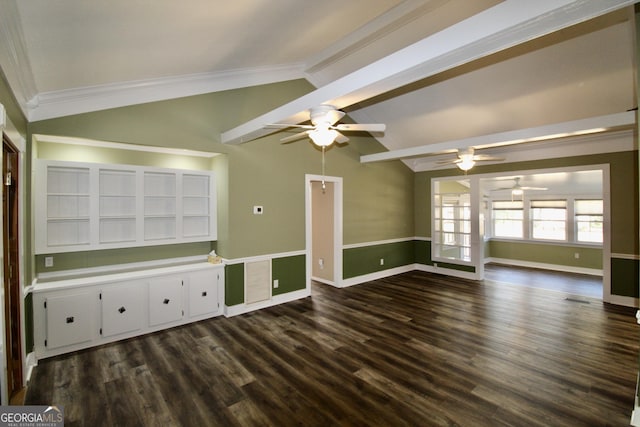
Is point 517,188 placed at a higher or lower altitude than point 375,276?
higher

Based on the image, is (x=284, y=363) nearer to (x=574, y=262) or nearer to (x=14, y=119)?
(x=14, y=119)

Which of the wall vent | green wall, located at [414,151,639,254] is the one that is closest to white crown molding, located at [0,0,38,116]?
the wall vent

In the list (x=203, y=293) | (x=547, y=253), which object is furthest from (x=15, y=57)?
(x=547, y=253)

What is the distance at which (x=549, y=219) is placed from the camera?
324 inches

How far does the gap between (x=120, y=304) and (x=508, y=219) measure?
9950 mm

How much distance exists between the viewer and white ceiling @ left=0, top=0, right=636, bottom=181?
69.8 inches

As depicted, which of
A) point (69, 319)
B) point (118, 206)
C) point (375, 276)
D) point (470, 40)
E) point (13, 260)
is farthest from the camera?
point (375, 276)

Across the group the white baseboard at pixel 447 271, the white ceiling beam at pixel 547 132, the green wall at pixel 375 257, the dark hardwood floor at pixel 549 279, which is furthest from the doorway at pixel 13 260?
the dark hardwood floor at pixel 549 279

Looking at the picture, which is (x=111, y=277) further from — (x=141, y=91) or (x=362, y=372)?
(x=362, y=372)

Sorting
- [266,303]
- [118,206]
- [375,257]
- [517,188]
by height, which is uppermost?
[517,188]

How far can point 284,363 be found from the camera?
3.03 metres

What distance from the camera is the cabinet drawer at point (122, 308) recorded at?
11.2ft

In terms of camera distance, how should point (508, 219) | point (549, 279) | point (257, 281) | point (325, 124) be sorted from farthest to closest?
point (508, 219)
point (549, 279)
point (257, 281)
point (325, 124)

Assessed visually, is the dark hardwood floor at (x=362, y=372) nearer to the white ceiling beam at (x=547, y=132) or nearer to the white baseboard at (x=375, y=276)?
the white baseboard at (x=375, y=276)
